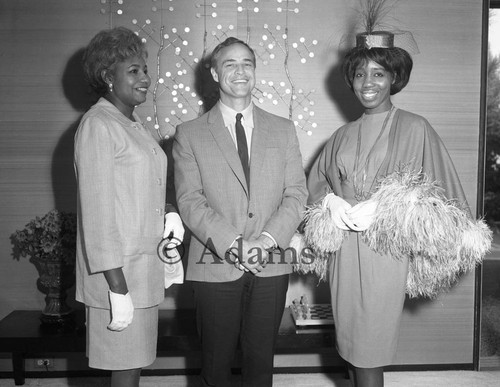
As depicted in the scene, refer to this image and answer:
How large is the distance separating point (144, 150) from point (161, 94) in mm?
1312

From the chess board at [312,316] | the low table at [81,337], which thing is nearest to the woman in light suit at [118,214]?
the low table at [81,337]

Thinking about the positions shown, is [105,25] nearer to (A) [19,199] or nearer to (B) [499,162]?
(A) [19,199]

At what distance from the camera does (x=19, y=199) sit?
3.35 m

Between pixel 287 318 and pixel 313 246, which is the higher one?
pixel 313 246

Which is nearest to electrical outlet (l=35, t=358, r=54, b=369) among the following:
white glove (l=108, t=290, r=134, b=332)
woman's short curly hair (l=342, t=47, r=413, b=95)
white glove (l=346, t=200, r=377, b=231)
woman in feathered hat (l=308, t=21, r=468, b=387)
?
white glove (l=108, t=290, r=134, b=332)

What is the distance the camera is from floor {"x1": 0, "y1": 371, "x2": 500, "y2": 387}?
3324 millimetres

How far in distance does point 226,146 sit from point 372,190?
0.63 metres

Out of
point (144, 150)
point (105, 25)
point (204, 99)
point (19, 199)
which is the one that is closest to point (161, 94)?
point (204, 99)

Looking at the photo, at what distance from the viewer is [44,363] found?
3398 millimetres

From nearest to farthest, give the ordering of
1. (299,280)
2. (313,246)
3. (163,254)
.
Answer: (163,254)
(313,246)
(299,280)

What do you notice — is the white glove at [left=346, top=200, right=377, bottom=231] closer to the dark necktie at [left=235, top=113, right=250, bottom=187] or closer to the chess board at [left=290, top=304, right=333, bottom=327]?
the dark necktie at [left=235, top=113, right=250, bottom=187]

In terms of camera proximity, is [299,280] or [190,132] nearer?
[190,132]

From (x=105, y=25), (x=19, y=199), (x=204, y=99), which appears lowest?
(x=19, y=199)

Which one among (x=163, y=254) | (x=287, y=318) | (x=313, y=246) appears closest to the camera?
(x=163, y=254)
